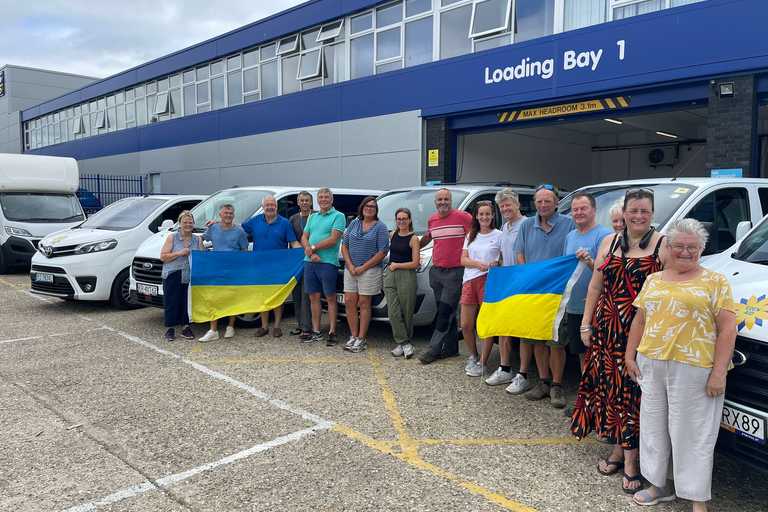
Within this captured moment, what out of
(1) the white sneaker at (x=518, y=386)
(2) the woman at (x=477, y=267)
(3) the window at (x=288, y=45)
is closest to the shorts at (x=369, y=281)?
(2) the woman at (x=477, y=267)

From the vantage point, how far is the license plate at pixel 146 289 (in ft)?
24.8

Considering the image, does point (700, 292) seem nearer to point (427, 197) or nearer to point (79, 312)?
point (427, 197)

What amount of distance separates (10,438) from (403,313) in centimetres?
364

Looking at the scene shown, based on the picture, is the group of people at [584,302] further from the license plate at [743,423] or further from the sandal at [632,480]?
the license plate at [743,423]

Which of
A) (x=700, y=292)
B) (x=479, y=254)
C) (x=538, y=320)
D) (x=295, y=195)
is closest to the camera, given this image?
(x=700, y=292)

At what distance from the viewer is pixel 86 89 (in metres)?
33.5

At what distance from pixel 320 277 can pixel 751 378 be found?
181 inches

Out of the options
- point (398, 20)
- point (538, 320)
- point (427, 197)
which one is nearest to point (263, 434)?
point (538, 320)

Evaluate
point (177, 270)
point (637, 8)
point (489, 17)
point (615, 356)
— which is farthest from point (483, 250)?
point (489, 17)

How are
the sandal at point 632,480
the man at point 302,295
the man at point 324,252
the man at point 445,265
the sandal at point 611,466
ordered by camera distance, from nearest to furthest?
1. the sandal at point 632,480
2. the sandal at point 611,466
3. the man at point 445,265
4. the man at point 324,252
5. the man at point 302,295

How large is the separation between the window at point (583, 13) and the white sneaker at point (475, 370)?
9.19 meters

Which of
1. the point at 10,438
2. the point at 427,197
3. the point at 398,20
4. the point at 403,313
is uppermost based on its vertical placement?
the point at 398,20

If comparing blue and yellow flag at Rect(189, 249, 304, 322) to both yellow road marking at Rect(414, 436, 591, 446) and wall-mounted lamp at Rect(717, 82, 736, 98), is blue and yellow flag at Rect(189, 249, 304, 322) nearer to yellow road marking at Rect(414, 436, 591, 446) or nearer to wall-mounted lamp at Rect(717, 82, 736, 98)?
yellow road marking at Rect(414, 436, 591, 446)

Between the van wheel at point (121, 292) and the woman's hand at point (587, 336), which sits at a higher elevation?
the woman's hand at point (587, 336)
